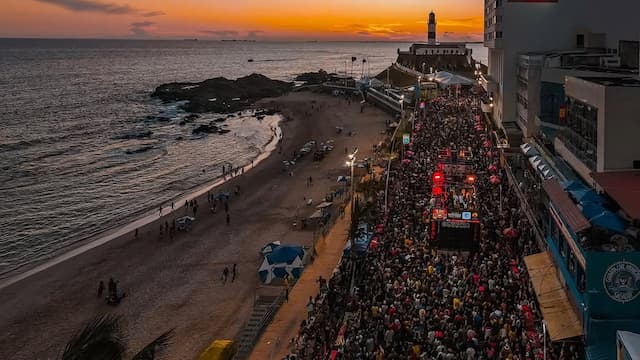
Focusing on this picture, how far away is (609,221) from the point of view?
48.4ft

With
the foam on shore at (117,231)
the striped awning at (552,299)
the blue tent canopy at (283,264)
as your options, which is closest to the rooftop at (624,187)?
the striped awning at (552,299)

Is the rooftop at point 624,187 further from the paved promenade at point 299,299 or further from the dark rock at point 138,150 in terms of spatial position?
the dark rock at point 138,150

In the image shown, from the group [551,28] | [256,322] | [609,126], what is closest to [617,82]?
[609,126]

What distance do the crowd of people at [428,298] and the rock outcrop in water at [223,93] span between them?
71.5 m

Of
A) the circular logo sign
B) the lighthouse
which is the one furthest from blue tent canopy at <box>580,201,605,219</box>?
the lighthouse

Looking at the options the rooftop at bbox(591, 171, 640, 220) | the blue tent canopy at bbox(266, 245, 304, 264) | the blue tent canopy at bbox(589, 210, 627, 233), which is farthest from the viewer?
the blue tent canopy at bbox(266, 245, 304, 264)

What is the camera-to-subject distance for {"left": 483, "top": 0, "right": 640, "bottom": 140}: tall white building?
42.3 metres

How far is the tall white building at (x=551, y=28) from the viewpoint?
139 feet

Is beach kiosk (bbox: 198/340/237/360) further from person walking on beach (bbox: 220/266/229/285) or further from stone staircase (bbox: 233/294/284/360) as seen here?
person walking on beach (bbox: 220/266/229/285)

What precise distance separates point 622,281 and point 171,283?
61.9 ft

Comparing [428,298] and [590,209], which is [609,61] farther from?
[428,298]

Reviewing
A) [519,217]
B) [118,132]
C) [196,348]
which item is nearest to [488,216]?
[519,217]

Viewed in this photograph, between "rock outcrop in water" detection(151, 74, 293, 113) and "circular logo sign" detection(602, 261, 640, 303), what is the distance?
269 ft

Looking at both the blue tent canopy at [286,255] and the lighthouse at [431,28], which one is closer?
the blue tent canopy at [286,255]
